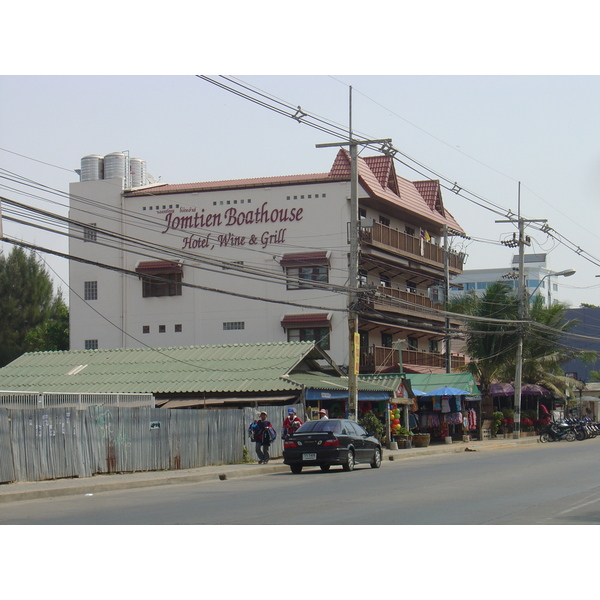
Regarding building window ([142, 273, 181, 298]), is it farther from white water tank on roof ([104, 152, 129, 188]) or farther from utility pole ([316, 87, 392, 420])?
utility pole ([316, 87, 392, 420])

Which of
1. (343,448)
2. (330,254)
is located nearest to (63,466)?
(343,448)

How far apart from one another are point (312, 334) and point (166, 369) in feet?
51.2

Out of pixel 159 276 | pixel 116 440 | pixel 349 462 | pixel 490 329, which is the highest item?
pixel 159 276

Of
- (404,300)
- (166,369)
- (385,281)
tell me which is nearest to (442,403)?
(404,300)

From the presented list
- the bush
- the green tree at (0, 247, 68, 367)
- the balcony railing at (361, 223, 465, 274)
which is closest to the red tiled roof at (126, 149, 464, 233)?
the balcony railing at (361, 223, 465, 274)

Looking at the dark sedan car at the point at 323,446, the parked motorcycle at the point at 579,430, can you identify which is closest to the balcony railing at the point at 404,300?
the parked motorcycle at the point at 579,430

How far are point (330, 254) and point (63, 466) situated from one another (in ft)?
97.2

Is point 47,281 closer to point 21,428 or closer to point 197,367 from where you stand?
point 197,367

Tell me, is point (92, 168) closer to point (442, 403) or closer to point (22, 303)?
point (22, 303)

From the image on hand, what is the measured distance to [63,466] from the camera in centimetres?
2217

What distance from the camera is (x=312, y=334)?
165 ft

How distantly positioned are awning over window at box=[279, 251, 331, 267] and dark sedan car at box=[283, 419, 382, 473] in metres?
24.5

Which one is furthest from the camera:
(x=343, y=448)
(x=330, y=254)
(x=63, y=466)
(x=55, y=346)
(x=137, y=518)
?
(x=55, y=346)

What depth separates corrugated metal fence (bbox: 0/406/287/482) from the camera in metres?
20.8
